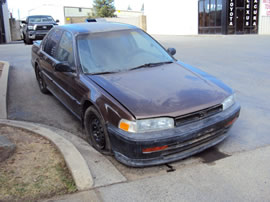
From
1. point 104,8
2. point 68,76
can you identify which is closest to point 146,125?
point 68,76

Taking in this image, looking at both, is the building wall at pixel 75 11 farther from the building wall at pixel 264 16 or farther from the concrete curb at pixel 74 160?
the concrete curb at pixel 74 160

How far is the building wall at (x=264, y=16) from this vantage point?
1000 inches

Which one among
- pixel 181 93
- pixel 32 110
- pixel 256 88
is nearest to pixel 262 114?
pixel 256 88

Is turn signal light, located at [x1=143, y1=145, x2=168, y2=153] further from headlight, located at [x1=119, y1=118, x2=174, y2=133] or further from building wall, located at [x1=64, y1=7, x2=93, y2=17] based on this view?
building wall, located at [x1=64, y1=7, x2=93, y2=17]

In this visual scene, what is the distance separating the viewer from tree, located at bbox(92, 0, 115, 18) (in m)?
56.6

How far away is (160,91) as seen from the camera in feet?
11.7

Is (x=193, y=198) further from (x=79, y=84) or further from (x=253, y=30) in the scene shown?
(x=253, y=30)

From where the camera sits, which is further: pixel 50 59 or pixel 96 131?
pixel 50 59

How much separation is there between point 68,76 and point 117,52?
33.4 inches

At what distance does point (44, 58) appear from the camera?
591 cm

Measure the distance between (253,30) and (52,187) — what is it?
26.5 m

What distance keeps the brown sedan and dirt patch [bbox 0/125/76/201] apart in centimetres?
61

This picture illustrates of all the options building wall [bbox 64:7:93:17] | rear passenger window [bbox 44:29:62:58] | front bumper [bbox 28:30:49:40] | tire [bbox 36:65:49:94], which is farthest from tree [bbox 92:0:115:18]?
rear passenger window [bbox 44:29:62:58]

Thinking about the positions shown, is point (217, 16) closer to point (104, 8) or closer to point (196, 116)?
point (196, 116)
